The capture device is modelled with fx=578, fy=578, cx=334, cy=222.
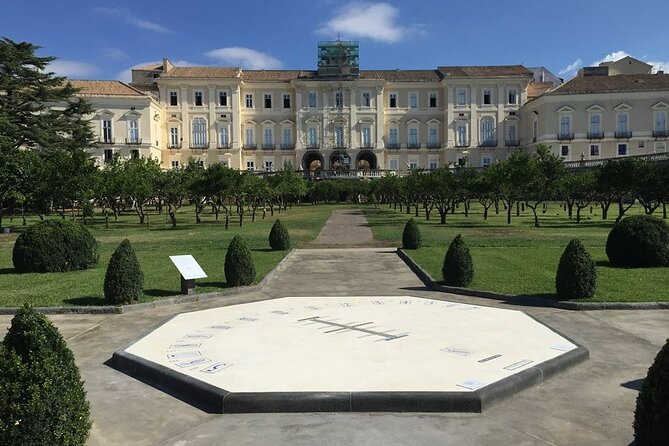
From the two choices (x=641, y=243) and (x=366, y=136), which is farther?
(x=366, y=136)

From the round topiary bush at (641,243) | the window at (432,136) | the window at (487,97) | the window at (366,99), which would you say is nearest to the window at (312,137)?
the window at (366,99)

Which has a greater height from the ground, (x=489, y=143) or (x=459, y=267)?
(x=489, y=143)

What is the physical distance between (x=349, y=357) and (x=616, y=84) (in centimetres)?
7157

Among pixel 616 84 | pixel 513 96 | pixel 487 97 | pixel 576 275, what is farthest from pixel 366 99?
pixel 576 275

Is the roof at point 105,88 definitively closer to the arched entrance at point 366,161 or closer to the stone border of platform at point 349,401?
the arched entrance at point 366,161

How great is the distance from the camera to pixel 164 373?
6.02 metres

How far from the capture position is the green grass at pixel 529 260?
11.0m

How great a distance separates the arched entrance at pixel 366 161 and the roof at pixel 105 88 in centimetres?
2825

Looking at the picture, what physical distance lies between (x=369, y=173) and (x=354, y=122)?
846 centimetres

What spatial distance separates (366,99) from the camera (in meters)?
75.2

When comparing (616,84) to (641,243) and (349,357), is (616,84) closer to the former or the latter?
(641,243)

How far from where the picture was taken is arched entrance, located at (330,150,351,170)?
246ft

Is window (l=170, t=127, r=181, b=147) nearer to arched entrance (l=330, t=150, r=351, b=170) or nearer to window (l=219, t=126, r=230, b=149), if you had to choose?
window (l=219, t=126, r=230, b=149)

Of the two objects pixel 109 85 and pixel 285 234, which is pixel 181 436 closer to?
pixel 285 234
